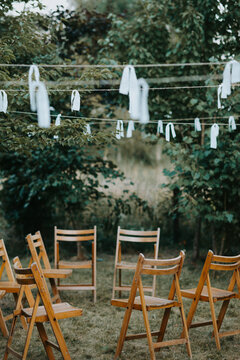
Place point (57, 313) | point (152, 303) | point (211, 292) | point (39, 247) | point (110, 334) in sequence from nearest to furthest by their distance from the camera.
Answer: point (57, 313), point (152, 303), point (211, 292), point (110, 334), point (39, 247)

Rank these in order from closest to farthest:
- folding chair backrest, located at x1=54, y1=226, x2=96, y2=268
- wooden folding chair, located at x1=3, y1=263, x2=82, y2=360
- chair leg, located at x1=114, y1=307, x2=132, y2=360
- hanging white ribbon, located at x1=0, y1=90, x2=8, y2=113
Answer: wooden folding chair, located at x1=3, y1=263, x2=82, y2=360
chair leg, located at x1=114, y1=307, x2=132, y2=360
hanging white ribbon, located at x1=0, y1=90, x2=8, y2=113
folding chair backrest, located at x1=54, y1=226, x2=96, y2=268

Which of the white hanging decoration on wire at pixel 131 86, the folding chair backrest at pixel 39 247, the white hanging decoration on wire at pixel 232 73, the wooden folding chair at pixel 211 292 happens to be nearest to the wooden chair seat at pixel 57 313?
the folding chair backrest at pixel 39 247

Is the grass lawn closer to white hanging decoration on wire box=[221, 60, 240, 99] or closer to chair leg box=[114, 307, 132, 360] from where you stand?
chair leg box=[114, 307, 132, 360]

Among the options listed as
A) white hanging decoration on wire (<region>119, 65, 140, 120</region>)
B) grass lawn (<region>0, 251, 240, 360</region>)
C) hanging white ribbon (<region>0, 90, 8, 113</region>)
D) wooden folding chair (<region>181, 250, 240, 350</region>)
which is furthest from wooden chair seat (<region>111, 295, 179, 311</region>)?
hanging white ribbon (<region>0, 90, 8, 113</region>)

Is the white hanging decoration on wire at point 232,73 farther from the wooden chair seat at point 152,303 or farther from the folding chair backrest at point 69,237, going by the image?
the folding chair backrest at point 69,237

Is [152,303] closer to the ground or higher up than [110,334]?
higher up

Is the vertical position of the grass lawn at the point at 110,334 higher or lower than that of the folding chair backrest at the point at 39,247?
lower

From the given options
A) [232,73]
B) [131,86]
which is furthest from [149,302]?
[232,73]

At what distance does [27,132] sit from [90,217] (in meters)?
4.11

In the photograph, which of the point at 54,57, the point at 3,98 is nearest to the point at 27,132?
the point at 3,98

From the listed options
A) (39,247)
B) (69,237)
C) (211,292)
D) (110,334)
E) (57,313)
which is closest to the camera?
(57,313)

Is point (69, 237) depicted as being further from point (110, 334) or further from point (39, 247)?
point (110, 334)

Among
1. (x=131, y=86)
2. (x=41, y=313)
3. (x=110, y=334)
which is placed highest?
(x=131, y=86)

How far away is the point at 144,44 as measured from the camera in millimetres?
7328
